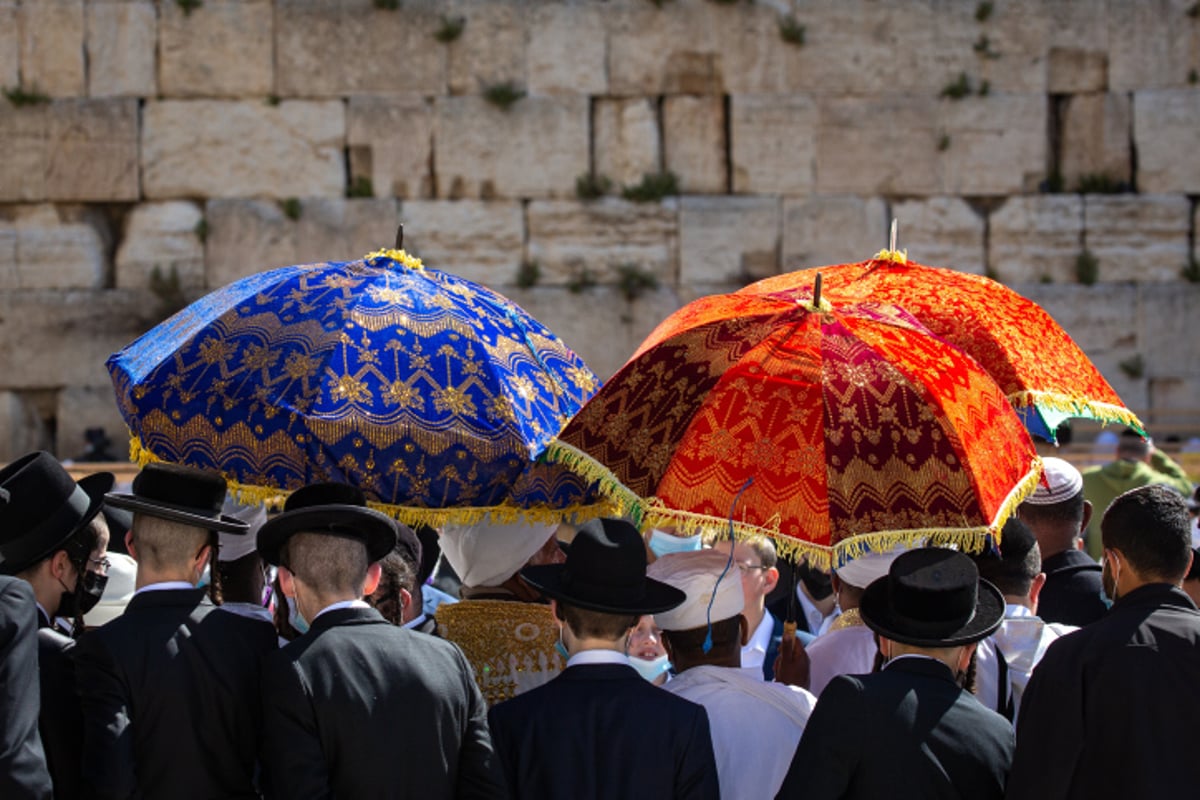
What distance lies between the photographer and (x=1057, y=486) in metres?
4.93

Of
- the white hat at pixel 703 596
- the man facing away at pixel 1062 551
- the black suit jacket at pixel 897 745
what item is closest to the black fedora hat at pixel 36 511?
the white hat at pixel 703 596

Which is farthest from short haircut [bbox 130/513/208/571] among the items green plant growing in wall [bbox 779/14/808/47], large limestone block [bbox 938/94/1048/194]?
large limestone block [bbox 938/94/1048/194]

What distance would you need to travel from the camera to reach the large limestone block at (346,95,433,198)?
39.0 ft

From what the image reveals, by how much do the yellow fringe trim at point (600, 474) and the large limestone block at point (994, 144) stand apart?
8.96 m

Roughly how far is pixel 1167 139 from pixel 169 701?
36.1 feet

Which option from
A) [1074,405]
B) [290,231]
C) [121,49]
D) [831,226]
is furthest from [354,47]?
[1074,405]

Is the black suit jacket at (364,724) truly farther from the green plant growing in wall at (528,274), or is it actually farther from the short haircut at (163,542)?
the green plant growing in wall at (528,274)

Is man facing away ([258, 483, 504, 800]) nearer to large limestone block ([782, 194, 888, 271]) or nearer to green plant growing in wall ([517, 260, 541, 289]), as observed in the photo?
green plant growing in wall ([517, 260, 541, 289])

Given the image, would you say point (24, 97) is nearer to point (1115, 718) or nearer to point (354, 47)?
point (354, 47)

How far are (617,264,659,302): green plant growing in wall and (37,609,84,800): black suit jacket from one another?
8.74m

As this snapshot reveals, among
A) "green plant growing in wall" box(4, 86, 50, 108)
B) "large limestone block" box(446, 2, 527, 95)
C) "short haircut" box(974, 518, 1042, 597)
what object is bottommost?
"short haircut" box(974, 518, 1042, 597)

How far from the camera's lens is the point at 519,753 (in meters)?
3.38

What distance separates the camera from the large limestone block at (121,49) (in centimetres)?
1194

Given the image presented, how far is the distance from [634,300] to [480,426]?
7.97 meters
